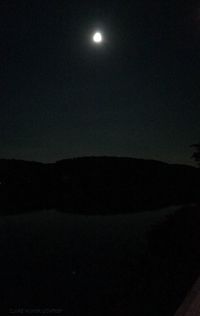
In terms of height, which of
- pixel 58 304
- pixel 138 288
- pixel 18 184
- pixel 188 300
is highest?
pixel 18 184

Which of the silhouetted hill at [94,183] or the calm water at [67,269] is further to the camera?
the silhouetted hill at [94,183]

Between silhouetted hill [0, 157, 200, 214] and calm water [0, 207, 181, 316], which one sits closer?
calm water [0, 207, 181, 316]

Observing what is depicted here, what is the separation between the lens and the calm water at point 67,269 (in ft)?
51.3

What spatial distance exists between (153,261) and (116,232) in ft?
79.1

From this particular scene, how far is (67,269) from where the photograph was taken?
2369 centimetres

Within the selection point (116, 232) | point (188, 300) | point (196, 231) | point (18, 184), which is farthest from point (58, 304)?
point (18, 184)

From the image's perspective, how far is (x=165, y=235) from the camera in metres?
24.5

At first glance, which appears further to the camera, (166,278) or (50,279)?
(50,279)

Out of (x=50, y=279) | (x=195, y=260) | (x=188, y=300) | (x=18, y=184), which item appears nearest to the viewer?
(x=188, y=300)

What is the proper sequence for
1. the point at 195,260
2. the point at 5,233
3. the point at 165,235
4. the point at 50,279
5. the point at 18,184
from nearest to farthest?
the point at 195,260
the point at 50,279
the point at 165,235
the point at 5,233
the point at 18,184

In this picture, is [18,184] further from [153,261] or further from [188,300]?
[188,300]

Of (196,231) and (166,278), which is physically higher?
(196,231)

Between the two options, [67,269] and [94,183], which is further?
[94,183]

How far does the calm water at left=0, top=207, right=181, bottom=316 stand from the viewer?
1565 cm
